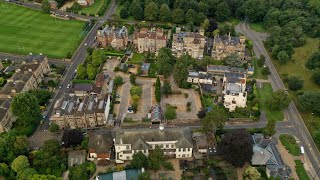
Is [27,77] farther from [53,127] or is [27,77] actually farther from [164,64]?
[164,64]

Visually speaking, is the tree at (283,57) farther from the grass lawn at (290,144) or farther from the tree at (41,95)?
the tree at (41,95)

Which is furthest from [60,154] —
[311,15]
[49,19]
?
[311,15]

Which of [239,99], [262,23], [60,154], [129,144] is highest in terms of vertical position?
[262,23]

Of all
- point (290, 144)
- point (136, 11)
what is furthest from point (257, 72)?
point (136, 11)

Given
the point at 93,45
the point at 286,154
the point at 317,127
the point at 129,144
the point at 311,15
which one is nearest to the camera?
the point at 129,144

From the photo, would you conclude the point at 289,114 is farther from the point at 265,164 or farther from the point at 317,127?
the point at 265,164
